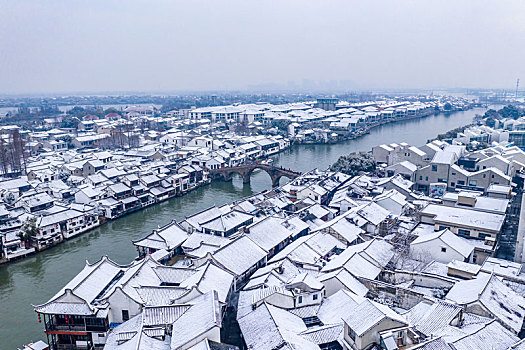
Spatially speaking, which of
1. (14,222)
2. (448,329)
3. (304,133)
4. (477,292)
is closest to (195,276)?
(448,329)

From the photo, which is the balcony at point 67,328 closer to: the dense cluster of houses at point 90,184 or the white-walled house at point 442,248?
the dense cluster of houses at point 90,184

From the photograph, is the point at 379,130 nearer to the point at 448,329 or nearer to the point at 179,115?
A: the point at 179,115

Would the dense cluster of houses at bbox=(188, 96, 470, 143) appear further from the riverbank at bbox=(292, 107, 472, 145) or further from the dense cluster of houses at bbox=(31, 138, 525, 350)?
the dense cluster of houses at bbox=(31, 138, 525, 350)

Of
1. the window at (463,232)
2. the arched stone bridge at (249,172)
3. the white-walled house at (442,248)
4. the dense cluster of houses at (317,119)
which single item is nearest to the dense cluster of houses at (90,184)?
the arched stone bridge at (249,172)

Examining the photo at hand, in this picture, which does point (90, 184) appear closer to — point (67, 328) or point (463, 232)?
point (67, 328)

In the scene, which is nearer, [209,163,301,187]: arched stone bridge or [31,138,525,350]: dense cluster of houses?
[31,138,525,350]: dense cluster of houses

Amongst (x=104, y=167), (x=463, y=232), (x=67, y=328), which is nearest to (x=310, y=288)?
(x=67, y=328)

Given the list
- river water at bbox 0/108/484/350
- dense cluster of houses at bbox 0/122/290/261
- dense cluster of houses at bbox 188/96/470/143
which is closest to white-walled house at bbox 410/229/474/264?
river water at bbox 0/108/484/350
